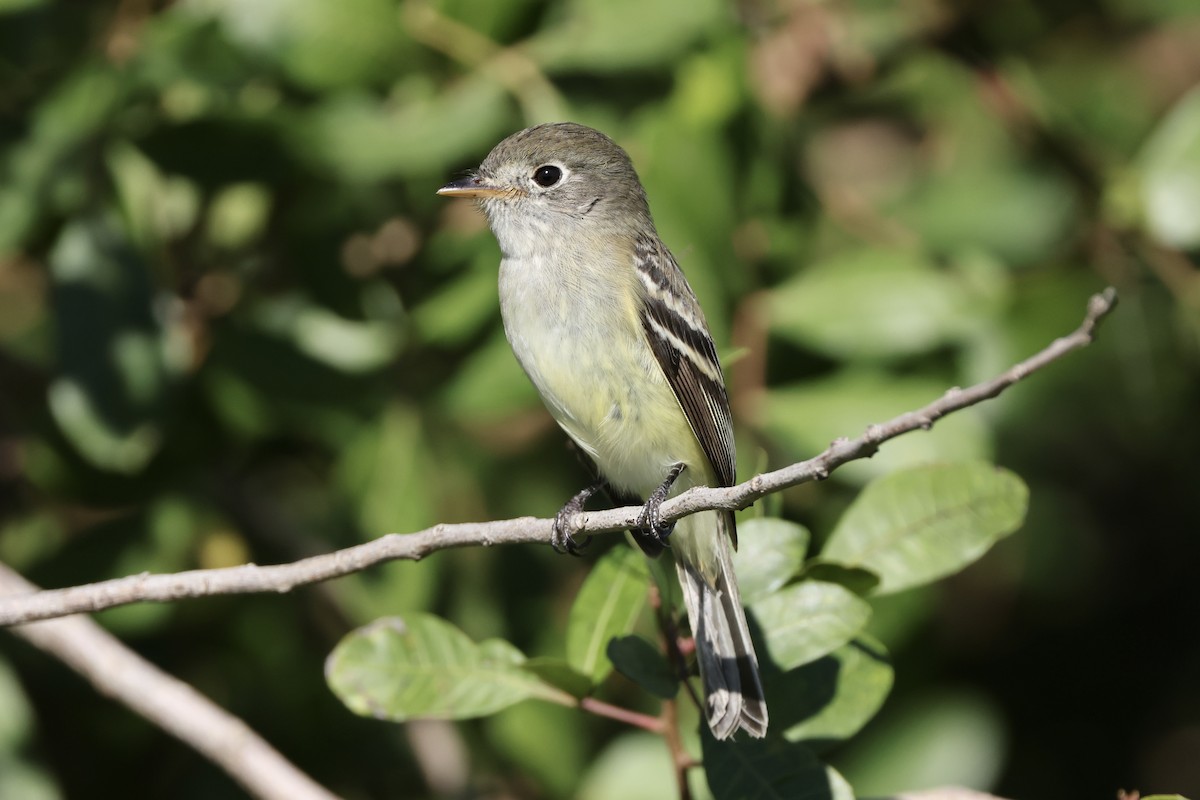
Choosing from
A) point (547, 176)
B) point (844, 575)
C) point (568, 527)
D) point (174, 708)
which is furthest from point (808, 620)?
point (547, 176)

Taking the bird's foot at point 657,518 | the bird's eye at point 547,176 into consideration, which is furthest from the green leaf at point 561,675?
the bird's eye at point 547,176

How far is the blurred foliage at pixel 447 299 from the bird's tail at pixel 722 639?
52 centimetres

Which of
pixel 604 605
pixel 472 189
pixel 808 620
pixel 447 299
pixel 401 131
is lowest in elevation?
pixel 808 620

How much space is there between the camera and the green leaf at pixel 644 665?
2572 millimetres

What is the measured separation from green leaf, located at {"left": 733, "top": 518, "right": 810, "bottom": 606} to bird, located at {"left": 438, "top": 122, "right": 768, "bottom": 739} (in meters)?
0.31

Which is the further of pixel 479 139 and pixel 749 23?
pixel 749 23

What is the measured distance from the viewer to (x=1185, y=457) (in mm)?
5188

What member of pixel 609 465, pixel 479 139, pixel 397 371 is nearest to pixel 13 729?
pixel 397 371

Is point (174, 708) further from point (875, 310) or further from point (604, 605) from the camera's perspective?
point (875, 310)

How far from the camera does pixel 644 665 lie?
261cm

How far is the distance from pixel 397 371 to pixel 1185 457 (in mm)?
3120

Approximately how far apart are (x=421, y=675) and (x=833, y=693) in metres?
0.82

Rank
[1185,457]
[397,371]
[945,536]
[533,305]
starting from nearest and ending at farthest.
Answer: [945,536] → [533,305] → [397,371] → [1185,457]

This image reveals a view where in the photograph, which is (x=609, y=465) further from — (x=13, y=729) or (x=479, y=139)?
(x=13, y=729)
